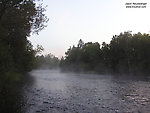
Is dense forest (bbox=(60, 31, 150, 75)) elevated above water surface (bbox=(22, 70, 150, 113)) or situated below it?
above

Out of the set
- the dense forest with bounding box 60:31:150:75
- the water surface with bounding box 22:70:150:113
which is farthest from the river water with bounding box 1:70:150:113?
the dense forest with bounding box 60:31:150:75

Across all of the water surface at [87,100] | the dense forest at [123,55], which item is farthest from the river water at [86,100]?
the dense forest at [123,55]

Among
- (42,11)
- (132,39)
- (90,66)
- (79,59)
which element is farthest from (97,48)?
(42,11)

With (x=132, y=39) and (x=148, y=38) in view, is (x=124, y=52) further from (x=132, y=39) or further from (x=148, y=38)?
(x=148, y=38)

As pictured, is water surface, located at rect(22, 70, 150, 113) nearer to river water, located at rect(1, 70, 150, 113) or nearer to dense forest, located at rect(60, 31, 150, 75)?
river water, located at rect(1, 70, 150, 113)

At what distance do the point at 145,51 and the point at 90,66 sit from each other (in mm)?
41197

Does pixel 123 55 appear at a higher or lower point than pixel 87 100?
higher

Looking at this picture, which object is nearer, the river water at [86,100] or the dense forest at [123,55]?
the river water at [86,100]

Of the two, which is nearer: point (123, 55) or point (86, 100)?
point (86, 100)

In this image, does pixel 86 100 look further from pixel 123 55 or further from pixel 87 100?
pixel 123 55

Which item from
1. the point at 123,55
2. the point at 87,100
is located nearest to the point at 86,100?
the point at 87,100

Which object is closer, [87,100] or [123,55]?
[87,100]

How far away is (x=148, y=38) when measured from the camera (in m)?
78.4

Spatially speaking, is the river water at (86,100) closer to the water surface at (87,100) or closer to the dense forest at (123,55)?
the water surface at (87,100)
